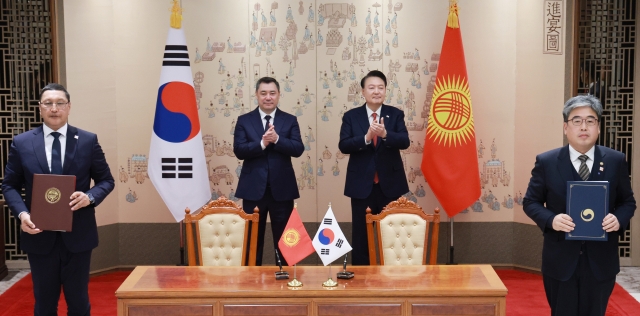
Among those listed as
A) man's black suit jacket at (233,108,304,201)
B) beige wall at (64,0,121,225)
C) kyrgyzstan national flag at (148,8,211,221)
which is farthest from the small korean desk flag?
beige wall at (64,0,121,225)

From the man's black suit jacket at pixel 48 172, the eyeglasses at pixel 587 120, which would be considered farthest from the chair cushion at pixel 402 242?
the man's black suit jacket at pixel 48 172

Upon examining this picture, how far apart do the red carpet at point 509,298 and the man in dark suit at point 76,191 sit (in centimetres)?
119

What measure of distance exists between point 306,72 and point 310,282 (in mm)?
3104

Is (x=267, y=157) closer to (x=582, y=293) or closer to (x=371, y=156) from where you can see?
(x=371, y=156)

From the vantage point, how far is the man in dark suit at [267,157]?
512 centimetres

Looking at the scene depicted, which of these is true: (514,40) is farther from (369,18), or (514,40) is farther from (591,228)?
(591,228)

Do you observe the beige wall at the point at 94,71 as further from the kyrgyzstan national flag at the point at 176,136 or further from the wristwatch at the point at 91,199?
the wristwatch at the point at 91,199

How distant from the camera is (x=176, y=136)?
5.73 metres

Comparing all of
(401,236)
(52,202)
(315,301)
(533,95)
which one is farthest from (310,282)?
(533,95)

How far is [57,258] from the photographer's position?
12.6ft

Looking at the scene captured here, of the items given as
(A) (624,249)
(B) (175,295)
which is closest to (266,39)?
(B) (175,295)

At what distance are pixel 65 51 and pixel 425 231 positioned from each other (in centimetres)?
351

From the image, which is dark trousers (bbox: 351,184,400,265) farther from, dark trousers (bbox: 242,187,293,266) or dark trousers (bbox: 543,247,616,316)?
dark trousers (bbox: 543,247,616,316)

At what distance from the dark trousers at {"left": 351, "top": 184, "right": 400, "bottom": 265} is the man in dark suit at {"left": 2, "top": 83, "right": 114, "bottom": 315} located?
2.05 m
